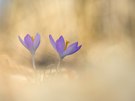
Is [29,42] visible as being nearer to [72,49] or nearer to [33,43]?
[33,43]

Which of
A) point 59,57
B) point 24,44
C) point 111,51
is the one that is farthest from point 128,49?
point 24,44

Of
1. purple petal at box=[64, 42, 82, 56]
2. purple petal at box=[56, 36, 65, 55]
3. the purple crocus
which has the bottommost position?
purple petal at box=[64, 42, 82, 56]

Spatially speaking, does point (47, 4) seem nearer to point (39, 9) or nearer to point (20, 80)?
point (39, 9)

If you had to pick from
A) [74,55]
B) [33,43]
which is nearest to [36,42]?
[33,43]

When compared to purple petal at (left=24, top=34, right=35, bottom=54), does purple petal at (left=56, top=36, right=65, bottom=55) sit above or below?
below

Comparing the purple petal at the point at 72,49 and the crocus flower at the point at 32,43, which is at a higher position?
the crocus flower at the point at 32,43
